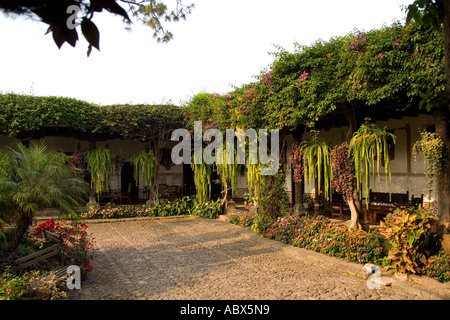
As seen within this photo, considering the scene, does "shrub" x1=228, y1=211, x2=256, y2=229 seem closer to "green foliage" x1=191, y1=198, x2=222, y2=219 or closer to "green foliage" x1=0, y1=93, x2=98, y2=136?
"green foliage" x1=191, y1=198, x2=222, y2=219

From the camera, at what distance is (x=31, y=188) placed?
15.7ft

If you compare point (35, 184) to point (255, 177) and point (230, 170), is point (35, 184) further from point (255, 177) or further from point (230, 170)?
point (230, 170)

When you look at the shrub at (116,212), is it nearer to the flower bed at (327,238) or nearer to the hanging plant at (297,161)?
the flower bed at (327,238)

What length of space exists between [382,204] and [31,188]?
7588mm

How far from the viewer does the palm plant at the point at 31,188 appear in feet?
15.4

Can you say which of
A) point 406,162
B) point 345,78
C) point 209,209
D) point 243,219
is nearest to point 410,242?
point 345,78

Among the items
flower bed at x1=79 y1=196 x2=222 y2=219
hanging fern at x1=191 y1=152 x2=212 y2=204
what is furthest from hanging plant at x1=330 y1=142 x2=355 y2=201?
hanging fern at x1=191 y1=152 x2=212 y2=204

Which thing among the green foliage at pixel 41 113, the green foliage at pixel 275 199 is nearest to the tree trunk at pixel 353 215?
the green foliage at pixel 275 199

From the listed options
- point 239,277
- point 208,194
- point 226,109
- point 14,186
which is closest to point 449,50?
point 239,277

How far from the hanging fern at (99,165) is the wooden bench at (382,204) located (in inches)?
321

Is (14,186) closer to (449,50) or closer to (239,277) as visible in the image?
(239,277)

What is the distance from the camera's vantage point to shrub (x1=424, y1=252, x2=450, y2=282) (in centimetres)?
433
